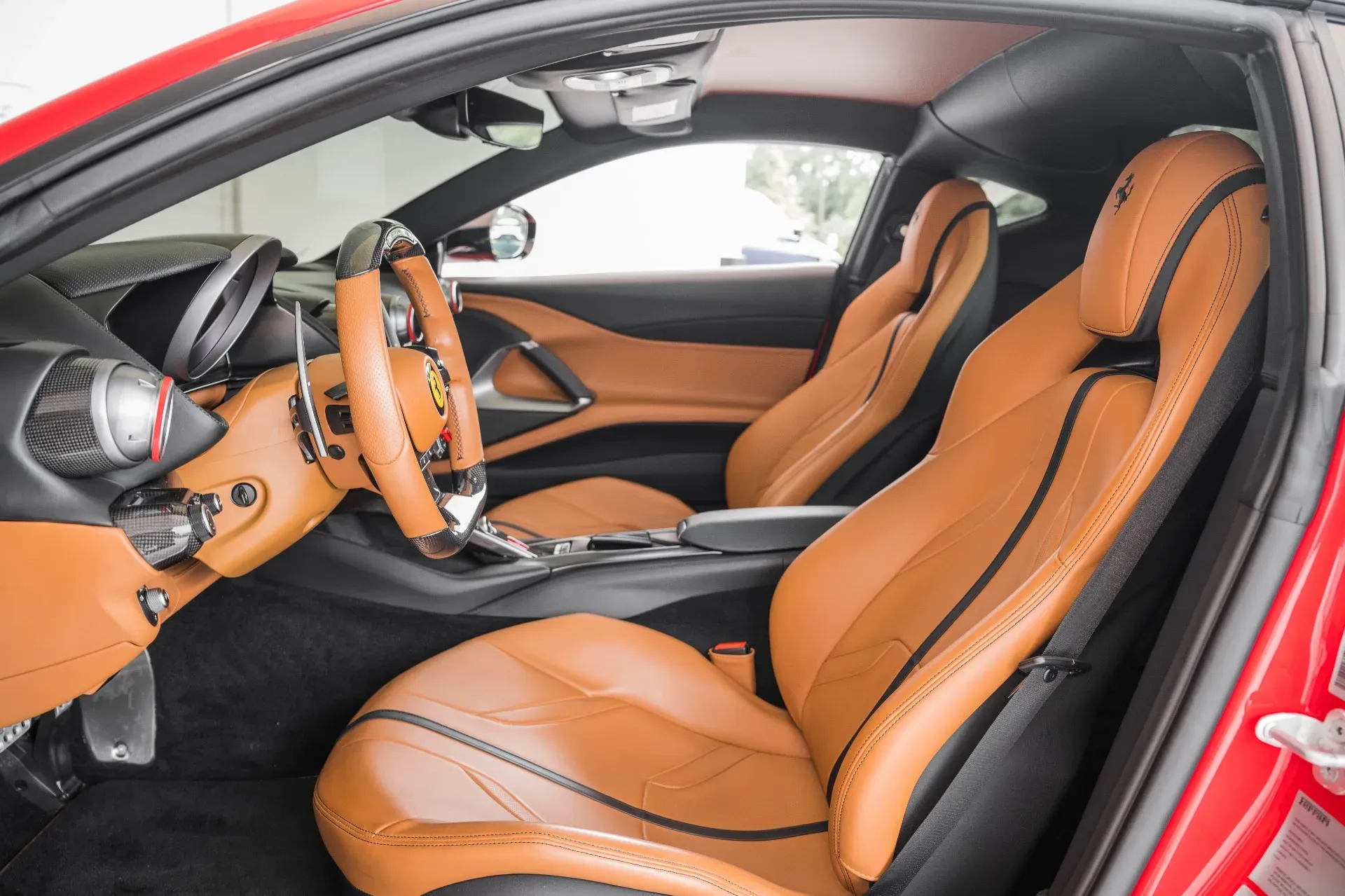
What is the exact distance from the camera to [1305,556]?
85 cm

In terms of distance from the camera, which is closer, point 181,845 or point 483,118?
point 181,845

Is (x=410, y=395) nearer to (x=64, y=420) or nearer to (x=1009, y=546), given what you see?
(x=64, y=420)

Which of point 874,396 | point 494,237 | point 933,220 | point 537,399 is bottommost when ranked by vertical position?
point 537,399

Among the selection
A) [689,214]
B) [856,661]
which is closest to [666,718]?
[856,661]

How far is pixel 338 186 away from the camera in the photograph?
2287 mm

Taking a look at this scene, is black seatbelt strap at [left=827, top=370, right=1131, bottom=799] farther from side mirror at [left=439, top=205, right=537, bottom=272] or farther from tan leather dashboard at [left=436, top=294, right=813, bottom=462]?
side mirror at [left=439, top=205, right=537, bottom=272]

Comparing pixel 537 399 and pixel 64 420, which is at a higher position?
pixel 64 420

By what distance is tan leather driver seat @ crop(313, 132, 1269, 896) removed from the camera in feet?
3.16

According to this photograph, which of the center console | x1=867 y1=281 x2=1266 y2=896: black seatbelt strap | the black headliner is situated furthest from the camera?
the center console

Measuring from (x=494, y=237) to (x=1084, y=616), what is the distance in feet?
5.87

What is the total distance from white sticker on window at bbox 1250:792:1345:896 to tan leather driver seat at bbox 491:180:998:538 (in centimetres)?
104

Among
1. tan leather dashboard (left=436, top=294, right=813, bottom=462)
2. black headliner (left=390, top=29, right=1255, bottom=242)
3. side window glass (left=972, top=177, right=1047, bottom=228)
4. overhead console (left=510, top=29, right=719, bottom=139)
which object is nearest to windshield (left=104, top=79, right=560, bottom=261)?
black headliner (left=390, top=29, right=1255, bottom=242)

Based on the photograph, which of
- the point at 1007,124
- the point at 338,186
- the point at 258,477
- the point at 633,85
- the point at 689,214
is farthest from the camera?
the point at 689,214

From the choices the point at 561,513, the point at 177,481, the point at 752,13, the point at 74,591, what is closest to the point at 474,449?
the point at 177,481
